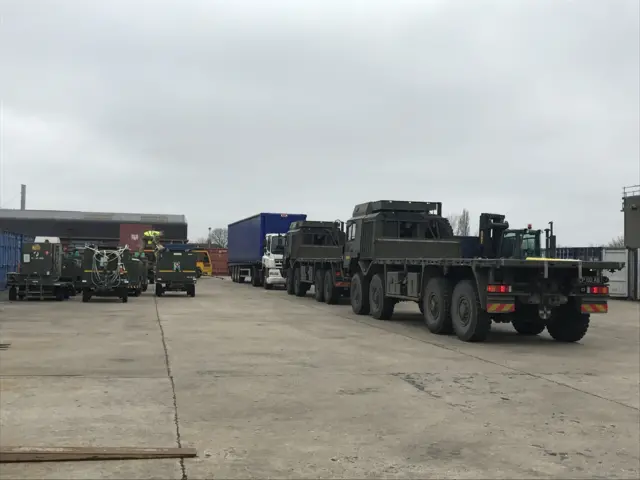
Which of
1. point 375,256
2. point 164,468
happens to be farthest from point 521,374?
point 375,256

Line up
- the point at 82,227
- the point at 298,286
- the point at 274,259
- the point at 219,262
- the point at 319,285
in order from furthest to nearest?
the point at 82,227
the point at 219,262
the point at 274,259
the point at 298,286
the point at 319,285

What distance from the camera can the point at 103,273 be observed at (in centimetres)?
2216

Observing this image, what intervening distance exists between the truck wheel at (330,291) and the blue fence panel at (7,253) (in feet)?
42.8

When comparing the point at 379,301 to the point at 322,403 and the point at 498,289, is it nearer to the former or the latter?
the point at 498,289

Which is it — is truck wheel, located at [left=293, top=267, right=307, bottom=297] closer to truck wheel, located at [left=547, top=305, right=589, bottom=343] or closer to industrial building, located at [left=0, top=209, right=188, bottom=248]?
truck wheel, located at [left=547, top=305, right=589, bottom=343]

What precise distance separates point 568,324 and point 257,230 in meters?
23.0

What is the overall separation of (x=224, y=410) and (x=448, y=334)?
8.23 meters

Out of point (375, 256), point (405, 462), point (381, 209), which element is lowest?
point (405, 462)

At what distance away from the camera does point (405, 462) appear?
536 centimetres

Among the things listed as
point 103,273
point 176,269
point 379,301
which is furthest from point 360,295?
point 176,269

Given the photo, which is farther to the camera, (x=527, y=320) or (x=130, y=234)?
(x=130, y=234)

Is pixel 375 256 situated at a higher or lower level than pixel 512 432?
higher

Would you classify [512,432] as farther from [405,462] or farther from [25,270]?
[25,270]

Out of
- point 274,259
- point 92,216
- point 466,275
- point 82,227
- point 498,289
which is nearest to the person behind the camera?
point 498,289
